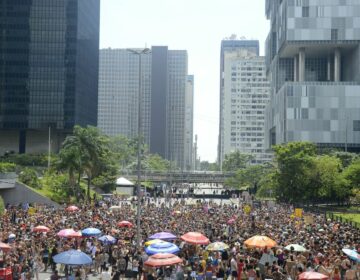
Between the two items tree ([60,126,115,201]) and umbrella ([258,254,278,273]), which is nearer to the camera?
umbrella ([258,254,278,273])

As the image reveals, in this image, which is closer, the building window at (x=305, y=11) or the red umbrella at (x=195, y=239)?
the red umbrella at (x=195, y=239)

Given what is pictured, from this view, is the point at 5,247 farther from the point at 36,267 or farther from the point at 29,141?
the point at 29,141

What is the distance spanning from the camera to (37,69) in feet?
398

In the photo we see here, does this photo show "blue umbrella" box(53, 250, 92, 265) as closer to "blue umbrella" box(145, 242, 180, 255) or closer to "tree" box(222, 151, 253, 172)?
"blue umbrella" box(145, 242, 180, 255)

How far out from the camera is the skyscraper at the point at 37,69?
392ft

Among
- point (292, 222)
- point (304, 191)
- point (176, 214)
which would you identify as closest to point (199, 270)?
point (292, 222)

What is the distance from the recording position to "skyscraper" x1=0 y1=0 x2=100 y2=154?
120 metres

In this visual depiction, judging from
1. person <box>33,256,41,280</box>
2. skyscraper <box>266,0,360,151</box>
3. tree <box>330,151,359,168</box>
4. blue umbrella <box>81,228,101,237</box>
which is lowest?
person <box>33,256,41,280</box>

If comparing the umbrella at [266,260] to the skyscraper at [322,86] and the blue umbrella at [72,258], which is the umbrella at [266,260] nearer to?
the blue umbrella at [72,258]

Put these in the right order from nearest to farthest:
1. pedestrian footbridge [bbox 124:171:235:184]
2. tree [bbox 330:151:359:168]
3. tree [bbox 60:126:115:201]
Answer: tree [bbox 60:126:115:201] < tree [bbox 330:151:359:168] < pedestrian footbridge [bbox 124:171:235:184]

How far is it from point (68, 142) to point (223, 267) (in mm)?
47058

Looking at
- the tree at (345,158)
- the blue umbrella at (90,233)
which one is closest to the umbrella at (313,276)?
the blue umbrella at (90,233)

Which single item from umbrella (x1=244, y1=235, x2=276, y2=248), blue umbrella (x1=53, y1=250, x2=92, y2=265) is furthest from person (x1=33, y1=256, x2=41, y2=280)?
umbrella (x1=244, y1=235, x2=276, y2=248)

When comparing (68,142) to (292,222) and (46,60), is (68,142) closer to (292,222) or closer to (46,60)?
(292,222)
